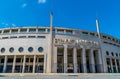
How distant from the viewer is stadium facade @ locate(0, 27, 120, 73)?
4228 cm

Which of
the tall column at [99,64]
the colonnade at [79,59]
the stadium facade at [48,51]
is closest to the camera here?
the colonnade at [79,59]

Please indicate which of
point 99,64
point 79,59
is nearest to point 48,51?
point 79,59

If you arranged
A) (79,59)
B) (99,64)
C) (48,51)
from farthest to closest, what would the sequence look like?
(79,59), (99,64), (48,51)

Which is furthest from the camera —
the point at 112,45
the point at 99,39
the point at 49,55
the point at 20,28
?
the point at 112,45

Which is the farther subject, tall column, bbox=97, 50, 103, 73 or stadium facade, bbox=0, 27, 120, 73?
tall column, bbox=97, 50, 103, 73

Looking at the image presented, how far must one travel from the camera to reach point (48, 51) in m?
43.2

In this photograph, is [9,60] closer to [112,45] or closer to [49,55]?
[49,55]

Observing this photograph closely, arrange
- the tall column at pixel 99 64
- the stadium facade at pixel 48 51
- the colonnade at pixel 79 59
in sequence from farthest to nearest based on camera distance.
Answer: the tall column at pixel 99 64 → the stadium facade at pixel 48 51 → the colonnade at pixel 79 59

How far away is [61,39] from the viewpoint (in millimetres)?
43656

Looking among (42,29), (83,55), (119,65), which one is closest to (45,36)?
(42,29)

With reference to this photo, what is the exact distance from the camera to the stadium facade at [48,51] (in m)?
42.3

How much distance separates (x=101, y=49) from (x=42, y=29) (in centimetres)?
2033

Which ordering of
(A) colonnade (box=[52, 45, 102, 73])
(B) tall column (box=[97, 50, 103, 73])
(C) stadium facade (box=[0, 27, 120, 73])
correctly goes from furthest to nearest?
(B) tall column (box=[97, 50, 103, 73])
(C) stadium facade (box=[0, 27, 120, 73])
(A) colonnade (box=[52, 45, 102, 73])

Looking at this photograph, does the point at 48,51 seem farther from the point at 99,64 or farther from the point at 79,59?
the point at 99,64
